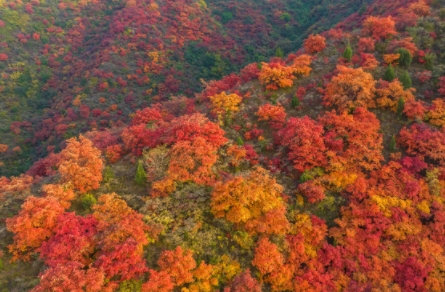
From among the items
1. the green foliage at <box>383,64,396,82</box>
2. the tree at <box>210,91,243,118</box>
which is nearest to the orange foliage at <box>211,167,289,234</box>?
the tree at <box>210,91,243,118</box>

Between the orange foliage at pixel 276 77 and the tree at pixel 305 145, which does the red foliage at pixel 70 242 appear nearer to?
the tree at pixel 305 145

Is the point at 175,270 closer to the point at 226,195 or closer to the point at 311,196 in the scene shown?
the point at 226,195

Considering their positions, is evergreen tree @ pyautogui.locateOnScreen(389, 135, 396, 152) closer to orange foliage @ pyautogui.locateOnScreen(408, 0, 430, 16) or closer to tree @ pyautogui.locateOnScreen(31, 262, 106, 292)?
tree @ pyautogui.locateOnScreen(31, 262, 106, 292)

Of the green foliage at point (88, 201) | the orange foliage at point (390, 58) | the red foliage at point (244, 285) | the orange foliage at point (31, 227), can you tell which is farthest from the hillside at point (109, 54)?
the red foliage at point (244, 285)

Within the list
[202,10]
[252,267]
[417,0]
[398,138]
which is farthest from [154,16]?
[252,267]

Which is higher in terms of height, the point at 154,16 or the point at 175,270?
the point at 175,270

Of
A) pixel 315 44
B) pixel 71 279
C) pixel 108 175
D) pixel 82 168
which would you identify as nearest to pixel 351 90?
pixel 315 44

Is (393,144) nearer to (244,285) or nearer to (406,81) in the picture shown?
(406,81)
